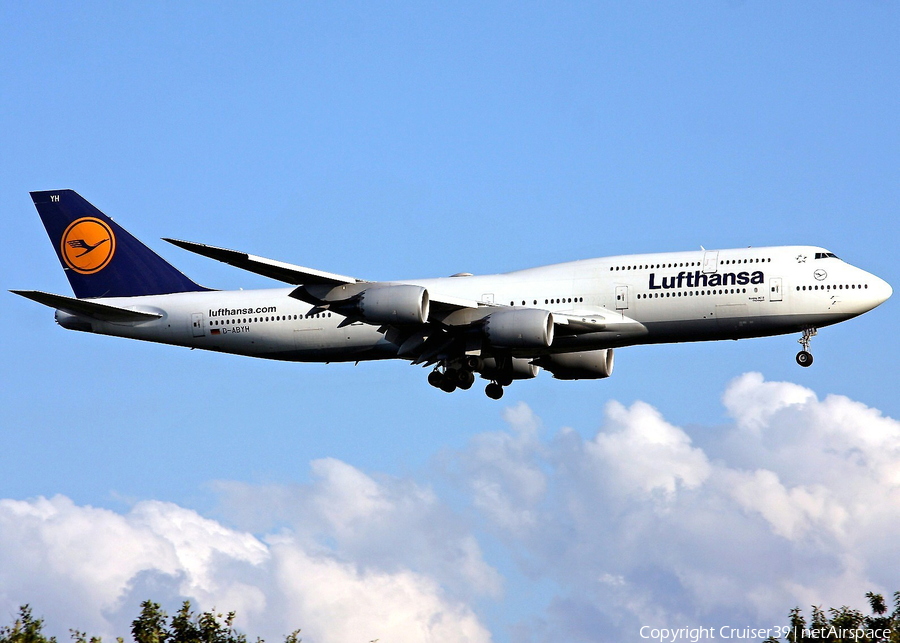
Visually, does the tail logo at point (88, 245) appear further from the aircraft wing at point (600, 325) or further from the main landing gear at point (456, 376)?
the aircraft wing at point (600, 325)

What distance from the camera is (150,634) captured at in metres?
35.4

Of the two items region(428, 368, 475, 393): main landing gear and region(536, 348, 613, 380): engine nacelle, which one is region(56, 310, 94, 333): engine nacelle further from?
region(536, 348, 613, 380): engine nacelle

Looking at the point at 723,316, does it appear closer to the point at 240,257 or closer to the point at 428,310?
the point at 428,310

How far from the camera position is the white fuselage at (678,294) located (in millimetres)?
46938

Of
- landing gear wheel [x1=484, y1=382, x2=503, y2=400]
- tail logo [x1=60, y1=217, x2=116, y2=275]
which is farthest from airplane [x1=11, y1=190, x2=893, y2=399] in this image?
tail logo [x1=60, y1=217, x2=116, y2=275]

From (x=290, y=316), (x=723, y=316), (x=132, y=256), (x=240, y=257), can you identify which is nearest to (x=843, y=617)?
(x=723, y=316)

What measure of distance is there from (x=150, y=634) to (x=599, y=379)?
25.9 m

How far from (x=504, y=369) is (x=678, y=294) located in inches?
351

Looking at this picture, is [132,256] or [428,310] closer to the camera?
[428,310]

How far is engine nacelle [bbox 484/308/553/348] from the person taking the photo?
4594cm

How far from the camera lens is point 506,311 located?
47000 millimetres

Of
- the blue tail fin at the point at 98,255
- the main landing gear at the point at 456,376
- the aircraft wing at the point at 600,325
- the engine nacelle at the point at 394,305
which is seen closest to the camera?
the engine nacelle at the point at 394,305

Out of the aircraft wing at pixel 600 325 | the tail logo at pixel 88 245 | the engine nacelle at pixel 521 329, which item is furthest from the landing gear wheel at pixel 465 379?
the tail logo at pixel 88 245

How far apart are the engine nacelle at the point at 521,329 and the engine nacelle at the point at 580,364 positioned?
7.91 meters
